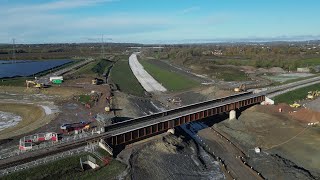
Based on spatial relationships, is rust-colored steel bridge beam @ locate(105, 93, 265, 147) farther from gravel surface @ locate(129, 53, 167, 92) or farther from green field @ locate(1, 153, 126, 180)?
gravel surface @ locate(129, 53, 167, 92)

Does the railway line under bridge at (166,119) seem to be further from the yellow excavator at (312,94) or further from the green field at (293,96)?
the yellow excavator at (312,94)

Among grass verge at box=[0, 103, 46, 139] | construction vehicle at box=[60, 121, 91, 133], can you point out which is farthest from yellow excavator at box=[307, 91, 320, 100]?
grass verge at box=[0, 103, 46, 139]

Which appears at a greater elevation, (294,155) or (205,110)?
(205,110)

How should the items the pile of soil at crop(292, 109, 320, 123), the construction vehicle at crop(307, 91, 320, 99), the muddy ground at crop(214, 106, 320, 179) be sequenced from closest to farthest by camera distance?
the muddy ground at crop(214, 106, 320, 179) → the pile of soil at crop(292, 109, 320, 123) → the construction vehicle at crop(307, 91, 320, 99)

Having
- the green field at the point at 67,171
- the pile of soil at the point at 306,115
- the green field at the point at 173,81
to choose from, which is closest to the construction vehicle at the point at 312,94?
the pile of soil at the point at 306,115

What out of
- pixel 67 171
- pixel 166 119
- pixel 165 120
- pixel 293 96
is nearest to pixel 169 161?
pixel 165 120

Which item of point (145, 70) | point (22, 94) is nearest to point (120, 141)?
point (22, 94)

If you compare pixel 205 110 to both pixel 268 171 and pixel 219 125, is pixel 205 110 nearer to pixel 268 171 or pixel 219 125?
pixel 219 125
